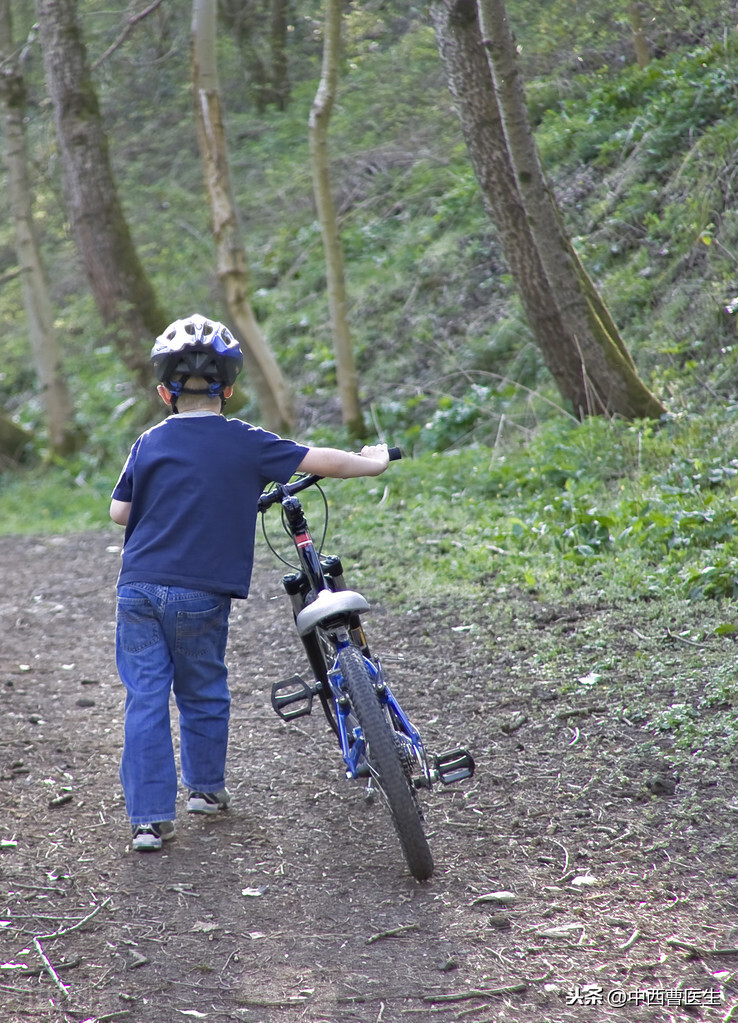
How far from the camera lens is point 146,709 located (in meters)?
3.85

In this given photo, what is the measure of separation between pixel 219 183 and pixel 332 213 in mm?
1426

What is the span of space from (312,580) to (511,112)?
5.41 metres

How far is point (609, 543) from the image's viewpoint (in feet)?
21.6

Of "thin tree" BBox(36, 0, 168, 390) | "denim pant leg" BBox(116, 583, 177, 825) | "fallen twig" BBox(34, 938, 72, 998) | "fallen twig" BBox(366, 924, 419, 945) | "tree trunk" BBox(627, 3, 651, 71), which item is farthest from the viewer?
"thin tree" BBox(36, 0, 168, 390)

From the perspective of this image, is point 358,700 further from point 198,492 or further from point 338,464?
point 198,492

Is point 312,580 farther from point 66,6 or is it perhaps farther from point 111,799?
point 66,6

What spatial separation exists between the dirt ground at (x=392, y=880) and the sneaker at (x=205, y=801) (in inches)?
2.3

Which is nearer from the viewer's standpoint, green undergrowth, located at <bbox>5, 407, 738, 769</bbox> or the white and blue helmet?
the white and blue helmet

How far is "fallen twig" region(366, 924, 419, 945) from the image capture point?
311 centimetres

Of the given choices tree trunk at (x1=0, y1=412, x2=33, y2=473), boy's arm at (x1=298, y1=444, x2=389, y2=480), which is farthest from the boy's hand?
tree trunk at (x1=0, y1=412, x2=33, y2=473)

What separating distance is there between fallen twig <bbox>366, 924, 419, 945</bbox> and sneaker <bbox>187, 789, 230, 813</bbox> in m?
1.23

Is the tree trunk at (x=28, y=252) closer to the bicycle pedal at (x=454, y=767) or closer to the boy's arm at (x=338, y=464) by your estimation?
the boy's arm at (x=338, y=464)

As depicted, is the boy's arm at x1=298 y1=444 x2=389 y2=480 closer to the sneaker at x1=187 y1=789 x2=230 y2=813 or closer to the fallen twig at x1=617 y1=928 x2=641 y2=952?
the sneaker at x1=187 y1=789 x2=230 y2=813

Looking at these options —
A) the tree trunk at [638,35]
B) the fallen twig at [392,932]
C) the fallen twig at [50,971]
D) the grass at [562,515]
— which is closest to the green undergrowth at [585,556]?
the grass at [562,515]
